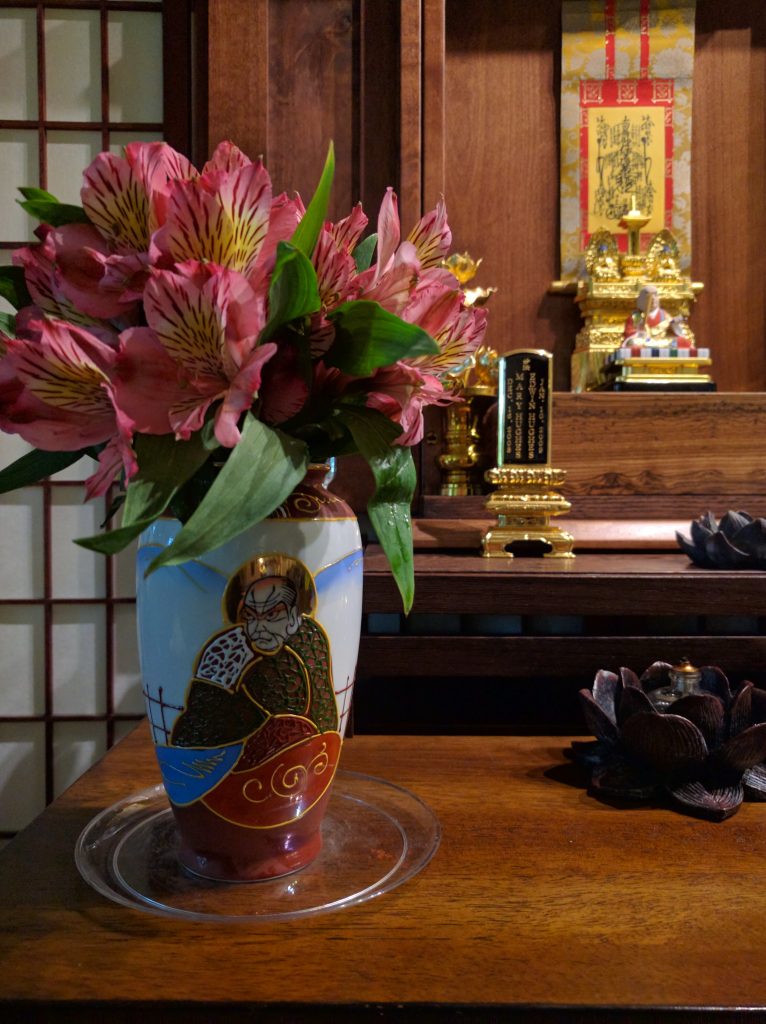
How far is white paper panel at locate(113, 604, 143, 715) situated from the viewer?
2.23 m

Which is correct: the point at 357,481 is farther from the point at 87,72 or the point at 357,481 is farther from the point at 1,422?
the point at 1,422

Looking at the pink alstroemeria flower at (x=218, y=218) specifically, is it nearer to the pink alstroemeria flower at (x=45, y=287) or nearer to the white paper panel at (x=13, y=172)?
the pink alstroemeria flower at (x=45, y=287)

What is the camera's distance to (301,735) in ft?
1.74

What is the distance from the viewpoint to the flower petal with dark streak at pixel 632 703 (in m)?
0.71

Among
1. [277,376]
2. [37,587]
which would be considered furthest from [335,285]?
[37,587]

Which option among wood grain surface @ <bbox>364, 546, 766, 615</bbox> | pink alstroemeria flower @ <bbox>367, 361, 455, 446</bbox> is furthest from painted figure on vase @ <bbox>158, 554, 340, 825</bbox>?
wood grain surface @ <bbox>364, 546, 766, 615</bbox>

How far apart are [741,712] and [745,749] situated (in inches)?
2.3

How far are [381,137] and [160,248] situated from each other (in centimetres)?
171

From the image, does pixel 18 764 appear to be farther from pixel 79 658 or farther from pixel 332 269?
pixel 332 269

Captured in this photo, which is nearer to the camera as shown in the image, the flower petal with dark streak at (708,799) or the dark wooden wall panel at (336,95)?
the flower petal with dark streak at (708,799)

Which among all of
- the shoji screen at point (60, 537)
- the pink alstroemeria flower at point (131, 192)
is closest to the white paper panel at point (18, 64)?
the shoji screen at point (60, 537)

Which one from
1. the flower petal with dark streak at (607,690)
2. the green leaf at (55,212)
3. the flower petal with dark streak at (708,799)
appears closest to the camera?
the green leaf at (55,212)

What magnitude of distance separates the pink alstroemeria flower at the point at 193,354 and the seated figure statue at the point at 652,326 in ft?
5.73

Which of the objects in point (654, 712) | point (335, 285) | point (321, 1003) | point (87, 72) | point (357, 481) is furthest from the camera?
point (87, 72)
